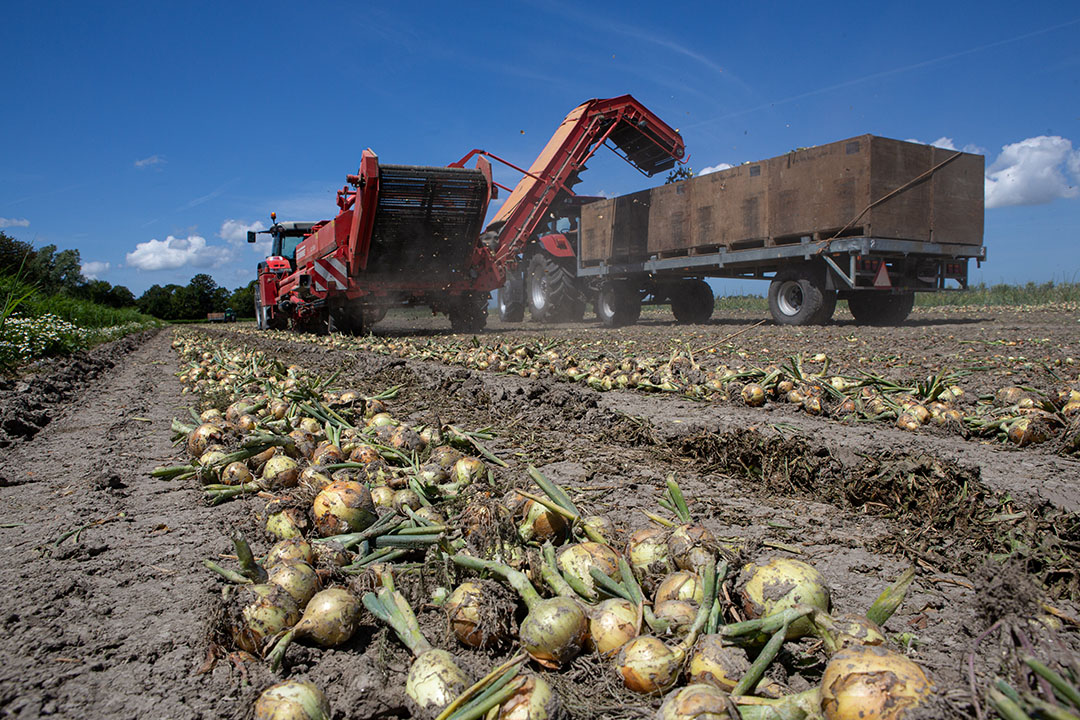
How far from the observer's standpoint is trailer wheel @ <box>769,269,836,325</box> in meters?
9.71

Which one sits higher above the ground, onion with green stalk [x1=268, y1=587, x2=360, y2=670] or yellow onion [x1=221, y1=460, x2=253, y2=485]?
yellow onion [x1=221, y1=460, x2=253, y2=485]

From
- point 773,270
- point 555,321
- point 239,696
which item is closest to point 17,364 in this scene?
point 239,696

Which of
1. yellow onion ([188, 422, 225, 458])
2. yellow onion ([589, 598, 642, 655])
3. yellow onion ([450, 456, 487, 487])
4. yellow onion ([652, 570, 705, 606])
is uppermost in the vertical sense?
yellow onion ([188, 422, 225, 458])

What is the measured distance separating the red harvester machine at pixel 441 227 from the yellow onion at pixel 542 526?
819cm

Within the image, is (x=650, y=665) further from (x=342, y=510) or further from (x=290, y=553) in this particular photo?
(x=342, y=510)

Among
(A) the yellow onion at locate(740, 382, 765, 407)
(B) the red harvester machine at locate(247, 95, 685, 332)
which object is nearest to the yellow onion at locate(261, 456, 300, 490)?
(A) the yellow onion at locate(740, 382, 765, 407)

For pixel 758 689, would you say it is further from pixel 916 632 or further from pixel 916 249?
pixel 916 249

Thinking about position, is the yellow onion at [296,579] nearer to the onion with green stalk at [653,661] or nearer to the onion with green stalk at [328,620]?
the onion with green stalk at [328,620]

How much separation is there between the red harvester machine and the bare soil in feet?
19.3

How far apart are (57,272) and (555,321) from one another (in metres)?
28.5

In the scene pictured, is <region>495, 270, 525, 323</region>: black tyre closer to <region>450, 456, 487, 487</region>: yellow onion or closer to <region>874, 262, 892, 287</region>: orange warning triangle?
<region>874, 262, 892, 287</region>: orange warning triangle

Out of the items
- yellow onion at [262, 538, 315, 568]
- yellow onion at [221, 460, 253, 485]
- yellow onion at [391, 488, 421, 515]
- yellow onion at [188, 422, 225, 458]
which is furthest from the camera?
yellow onion at [188, 422, 225, 458]

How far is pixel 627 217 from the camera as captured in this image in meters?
13.0

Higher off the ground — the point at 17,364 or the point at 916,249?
the point at 916,249
